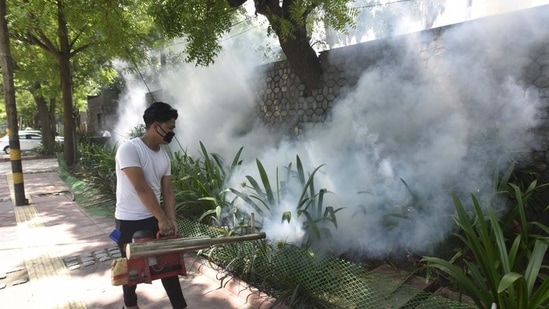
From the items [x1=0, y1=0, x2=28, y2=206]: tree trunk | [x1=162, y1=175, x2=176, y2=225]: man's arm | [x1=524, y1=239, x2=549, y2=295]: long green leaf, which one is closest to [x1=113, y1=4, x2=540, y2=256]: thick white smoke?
[x1=524, y1=239, x2=549, y2=295]: long green leaf

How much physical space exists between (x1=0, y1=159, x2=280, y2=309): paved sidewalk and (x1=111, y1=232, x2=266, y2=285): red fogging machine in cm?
71

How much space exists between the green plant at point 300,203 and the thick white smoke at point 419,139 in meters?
0.12

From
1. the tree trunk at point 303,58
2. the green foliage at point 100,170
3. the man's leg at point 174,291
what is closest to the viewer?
the man's leg at point 174,291

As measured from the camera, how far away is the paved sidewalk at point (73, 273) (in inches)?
116

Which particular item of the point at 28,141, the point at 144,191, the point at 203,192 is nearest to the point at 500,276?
the point at 144,191

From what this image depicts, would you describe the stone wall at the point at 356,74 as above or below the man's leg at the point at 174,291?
above

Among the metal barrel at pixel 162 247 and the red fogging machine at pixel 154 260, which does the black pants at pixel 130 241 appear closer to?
the red fogging machine at pixel 154 260

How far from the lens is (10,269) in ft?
12.1

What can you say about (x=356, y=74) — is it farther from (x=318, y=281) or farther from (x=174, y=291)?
(x=174, y=291)

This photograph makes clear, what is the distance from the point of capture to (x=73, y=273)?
3555mm

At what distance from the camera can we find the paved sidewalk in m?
2.96

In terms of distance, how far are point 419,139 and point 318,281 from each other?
2.39m

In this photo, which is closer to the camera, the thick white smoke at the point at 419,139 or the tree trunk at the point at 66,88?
the thick white smoke at the point at 419,139

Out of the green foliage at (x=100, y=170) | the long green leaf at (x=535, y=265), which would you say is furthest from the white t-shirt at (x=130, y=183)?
the green foliage at (x=100, y=170)
